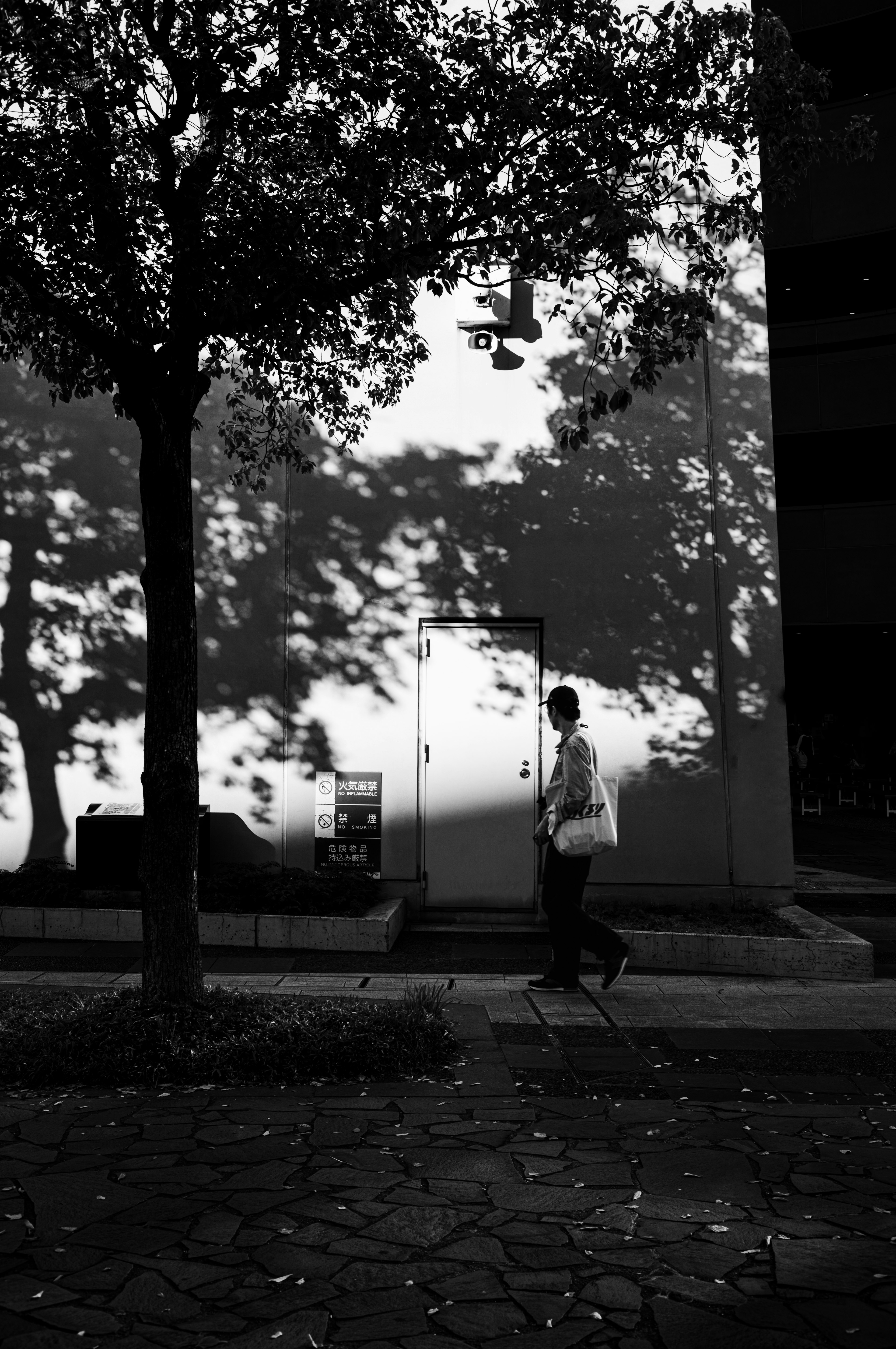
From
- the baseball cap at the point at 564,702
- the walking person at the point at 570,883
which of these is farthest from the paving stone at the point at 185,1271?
the baseball cap at the point at 564,702

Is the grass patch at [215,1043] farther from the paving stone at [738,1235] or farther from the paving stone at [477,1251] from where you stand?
the paving stone at [738,1235]

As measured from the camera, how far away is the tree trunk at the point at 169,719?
613cm

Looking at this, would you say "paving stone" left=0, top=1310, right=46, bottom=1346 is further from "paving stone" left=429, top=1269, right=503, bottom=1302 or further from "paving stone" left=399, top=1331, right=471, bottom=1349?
"paving stone" left=429, top=1269, right=503, bottom=1302

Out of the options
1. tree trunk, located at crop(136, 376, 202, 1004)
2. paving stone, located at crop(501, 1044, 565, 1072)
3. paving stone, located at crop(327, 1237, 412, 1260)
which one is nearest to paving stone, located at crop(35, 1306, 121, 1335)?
paving stone, located at crop(327, 1237, 412, 1260)

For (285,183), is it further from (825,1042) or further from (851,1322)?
(851,1322)

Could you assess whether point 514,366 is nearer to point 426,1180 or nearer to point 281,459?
point 281,459

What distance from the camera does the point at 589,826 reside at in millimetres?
7527

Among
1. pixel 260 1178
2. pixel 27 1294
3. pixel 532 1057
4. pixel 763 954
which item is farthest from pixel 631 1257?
pixel 763 954

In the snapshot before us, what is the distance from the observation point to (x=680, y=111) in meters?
6.43

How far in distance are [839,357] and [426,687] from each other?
21.7m

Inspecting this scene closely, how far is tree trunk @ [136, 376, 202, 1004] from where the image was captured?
613cm

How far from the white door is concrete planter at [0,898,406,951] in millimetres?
1324

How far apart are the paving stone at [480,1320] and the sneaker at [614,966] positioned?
14.3ft

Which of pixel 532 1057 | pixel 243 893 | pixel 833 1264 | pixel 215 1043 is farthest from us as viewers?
pixel 243 893
